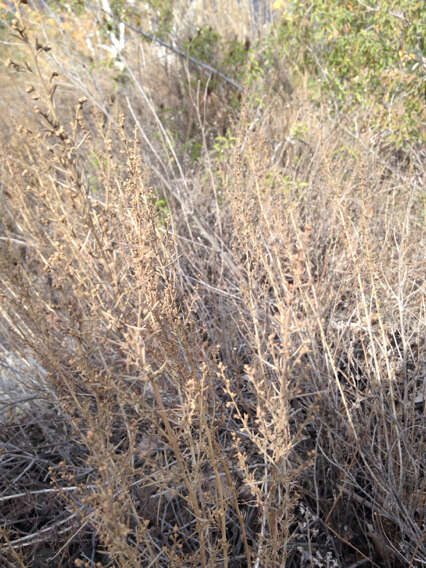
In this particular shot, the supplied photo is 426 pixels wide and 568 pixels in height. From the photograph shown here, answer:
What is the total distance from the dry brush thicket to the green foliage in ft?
0.92

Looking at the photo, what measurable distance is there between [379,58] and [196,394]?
296 cm

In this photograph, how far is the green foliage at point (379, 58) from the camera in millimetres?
2556

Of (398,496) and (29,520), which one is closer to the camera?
(398,496)

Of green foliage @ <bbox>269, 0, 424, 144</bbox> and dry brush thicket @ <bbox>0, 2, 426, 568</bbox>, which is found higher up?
green foliage @ <bbox>269, 0, 424, 144</bbox>

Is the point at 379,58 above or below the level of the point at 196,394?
above

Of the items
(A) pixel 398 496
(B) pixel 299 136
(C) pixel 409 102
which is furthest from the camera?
(B) pixel 299 136

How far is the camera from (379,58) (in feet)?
9.02

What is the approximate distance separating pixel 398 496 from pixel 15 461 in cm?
189

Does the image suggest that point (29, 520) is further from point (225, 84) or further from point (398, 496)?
point (225, 84)

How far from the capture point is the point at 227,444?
184cm

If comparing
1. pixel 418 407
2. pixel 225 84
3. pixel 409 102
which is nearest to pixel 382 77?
pixel 409 102

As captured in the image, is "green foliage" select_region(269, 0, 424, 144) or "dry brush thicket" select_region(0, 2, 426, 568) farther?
"green foliage" select_region(269, 0, 424, 144)

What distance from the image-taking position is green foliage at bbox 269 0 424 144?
2.56 m

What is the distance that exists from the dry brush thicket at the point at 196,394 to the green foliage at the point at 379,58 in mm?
279
